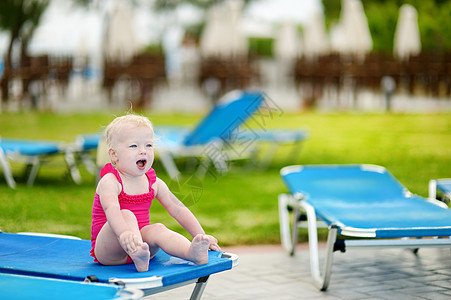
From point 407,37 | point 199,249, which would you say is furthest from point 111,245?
point 407,37

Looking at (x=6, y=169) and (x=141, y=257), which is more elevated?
(x=141, y=257)

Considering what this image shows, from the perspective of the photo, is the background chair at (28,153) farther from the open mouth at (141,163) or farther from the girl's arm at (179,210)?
the open mouth at (141,163)

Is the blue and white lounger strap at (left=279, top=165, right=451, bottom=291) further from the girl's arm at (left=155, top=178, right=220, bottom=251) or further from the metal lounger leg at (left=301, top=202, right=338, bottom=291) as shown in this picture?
the girl's arm at (left=155, top=178, right=220, bottom=251)

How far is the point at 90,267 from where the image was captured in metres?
2.71

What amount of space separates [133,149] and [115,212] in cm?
26

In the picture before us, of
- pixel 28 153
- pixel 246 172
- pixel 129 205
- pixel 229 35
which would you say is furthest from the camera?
pixel 229 35

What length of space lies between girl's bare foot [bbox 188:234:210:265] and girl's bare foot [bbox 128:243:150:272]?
0.18m

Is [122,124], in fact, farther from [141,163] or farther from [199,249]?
[199,249]

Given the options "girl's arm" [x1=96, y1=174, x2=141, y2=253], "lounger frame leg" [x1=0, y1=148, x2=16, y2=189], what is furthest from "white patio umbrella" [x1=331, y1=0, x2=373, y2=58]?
"girl's arm" [x1=96, y1=174, x2=141, y2=253]

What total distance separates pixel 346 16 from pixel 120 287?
19.5 meters

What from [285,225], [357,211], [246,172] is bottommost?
[246,172]

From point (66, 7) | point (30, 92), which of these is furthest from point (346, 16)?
point (66, 7)

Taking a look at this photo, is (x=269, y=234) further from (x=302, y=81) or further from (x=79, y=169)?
(x=302, y=81)

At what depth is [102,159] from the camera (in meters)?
3.81
